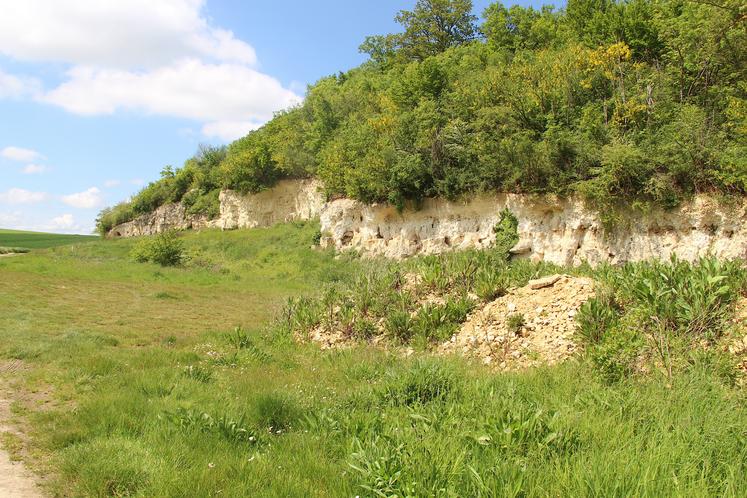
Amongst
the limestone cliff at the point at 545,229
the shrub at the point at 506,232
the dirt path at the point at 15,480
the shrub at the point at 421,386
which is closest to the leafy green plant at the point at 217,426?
the dirt path at the point at 15,480

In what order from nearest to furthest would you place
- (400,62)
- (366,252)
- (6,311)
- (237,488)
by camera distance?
(237,488)
(6,311)
(366,252)
(400,62)

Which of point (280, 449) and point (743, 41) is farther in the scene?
point (743, 41)

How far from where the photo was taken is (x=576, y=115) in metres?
21.5

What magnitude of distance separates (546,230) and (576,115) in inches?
212

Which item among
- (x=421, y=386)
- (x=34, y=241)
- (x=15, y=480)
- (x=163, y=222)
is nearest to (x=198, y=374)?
(x=15, y=480)

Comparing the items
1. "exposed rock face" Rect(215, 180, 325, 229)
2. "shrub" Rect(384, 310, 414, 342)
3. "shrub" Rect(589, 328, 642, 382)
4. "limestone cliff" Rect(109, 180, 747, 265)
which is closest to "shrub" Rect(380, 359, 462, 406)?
"shrub" Rect(589, 328, 642, 382)

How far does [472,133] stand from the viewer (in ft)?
81.8

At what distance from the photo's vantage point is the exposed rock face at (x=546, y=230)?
16953 mm

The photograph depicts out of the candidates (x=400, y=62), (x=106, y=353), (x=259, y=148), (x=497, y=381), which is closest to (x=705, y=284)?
(x=497, y=381)

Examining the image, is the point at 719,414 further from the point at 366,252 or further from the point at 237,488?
the point at 366,252

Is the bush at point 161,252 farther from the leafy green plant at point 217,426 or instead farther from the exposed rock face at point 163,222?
the leafy green plant at point 217,426

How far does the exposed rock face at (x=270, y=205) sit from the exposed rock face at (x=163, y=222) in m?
4.93

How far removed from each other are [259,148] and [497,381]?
1679 inches

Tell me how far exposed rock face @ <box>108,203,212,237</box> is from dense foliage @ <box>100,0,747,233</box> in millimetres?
24779
